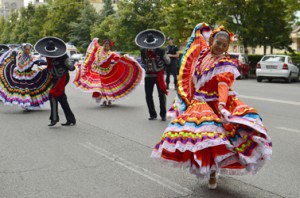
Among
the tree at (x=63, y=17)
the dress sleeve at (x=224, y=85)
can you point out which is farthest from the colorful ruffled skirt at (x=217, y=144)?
the tree at (x=63, y=17)

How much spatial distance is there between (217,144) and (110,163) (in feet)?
7.63

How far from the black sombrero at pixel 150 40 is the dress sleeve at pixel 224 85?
205 inches

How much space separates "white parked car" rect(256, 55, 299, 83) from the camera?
2236cm

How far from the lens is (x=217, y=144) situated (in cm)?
439

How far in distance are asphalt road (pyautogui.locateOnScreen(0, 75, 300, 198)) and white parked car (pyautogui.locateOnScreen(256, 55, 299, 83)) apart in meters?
12.0

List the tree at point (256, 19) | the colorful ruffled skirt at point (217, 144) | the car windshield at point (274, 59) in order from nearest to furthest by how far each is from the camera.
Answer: the colorful ruffled skirt at point (217, 144) → the car windshield at point (274, 59) → the tree at point (256, 19)

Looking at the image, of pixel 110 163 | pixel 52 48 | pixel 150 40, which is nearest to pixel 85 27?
pixel 150 40

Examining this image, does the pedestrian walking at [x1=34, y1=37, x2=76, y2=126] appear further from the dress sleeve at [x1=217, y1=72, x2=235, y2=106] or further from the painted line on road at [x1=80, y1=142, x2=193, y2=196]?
the dress sleeve at [x1=217, y1=72, x2=235, y2=106]

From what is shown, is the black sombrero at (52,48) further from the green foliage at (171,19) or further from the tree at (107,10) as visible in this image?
the tree at (107,10)

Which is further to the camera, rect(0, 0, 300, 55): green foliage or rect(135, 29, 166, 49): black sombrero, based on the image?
rect(0, 0, 300, 55): green foliage

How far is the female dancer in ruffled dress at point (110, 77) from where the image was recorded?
12547 mm

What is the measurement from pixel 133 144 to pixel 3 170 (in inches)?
89.0

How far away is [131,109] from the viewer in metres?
11.9

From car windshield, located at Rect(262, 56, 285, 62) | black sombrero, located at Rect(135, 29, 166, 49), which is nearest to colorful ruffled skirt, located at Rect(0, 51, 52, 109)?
black sombrero, located at Rect(135, 29, 166, 49)
